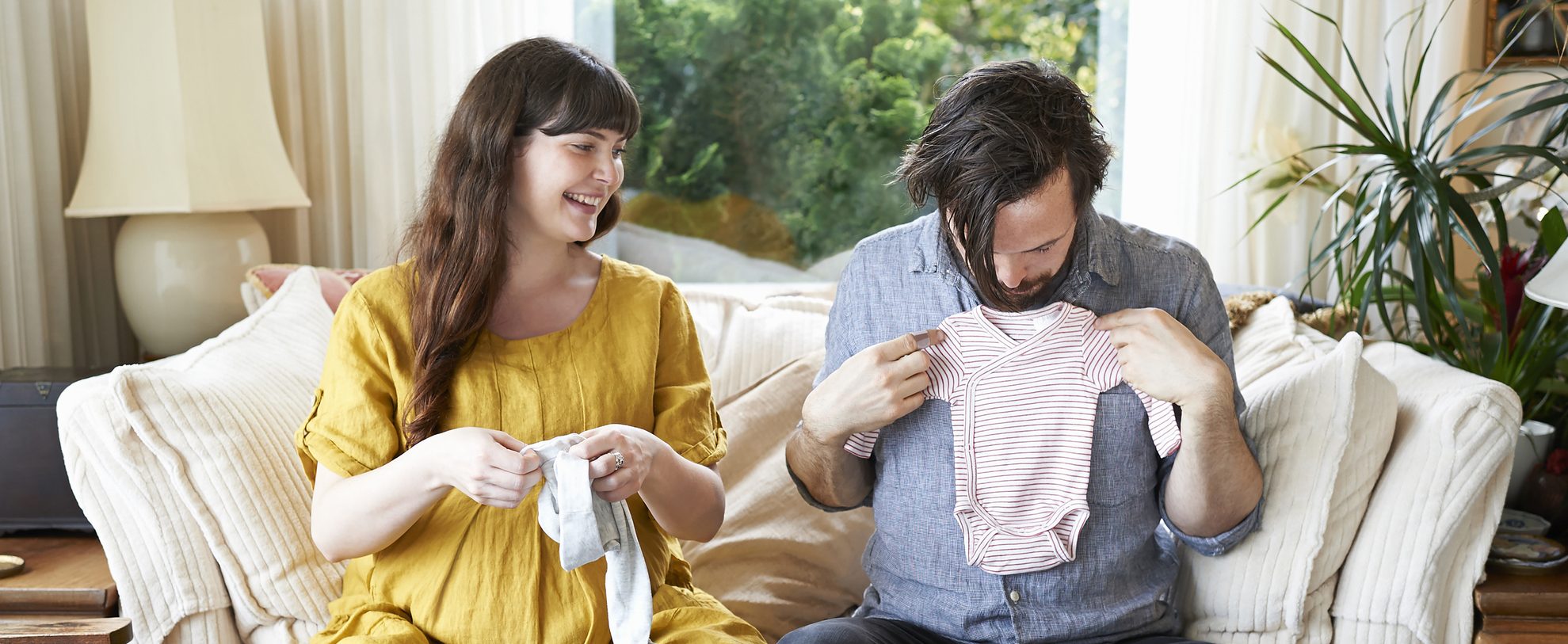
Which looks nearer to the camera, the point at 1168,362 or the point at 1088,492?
the point at 1168,362

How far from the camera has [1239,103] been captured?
9.16 feet

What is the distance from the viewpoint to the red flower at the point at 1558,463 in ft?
6.00

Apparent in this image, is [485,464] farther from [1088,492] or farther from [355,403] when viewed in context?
[1088,492]

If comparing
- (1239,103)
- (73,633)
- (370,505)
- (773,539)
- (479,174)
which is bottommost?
(773,539)

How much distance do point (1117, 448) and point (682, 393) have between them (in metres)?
0.60

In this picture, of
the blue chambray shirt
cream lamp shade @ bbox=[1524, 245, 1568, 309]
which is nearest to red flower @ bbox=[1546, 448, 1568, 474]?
cream lamp shade @ bbox=[1524, 245, 1568, 309]

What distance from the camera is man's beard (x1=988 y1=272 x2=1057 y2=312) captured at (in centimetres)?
142

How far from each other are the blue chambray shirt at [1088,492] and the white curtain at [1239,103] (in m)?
1.33

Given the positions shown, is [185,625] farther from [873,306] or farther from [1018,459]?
[1018,459]

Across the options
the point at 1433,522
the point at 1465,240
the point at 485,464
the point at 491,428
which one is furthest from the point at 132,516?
the point at 1465,240

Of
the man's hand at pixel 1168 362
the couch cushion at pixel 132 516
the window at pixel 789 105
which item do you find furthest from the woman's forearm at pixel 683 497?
the window at pixel 789 105

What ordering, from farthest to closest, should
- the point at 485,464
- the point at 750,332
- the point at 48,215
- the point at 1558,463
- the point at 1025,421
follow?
the point at 48,215
the point at 750,332
the point at 1558,463
the point at 1025,421
the point at 485,464

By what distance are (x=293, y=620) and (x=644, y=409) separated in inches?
25.6

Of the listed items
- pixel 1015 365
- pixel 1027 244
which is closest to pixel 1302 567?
pixel 1015 365
